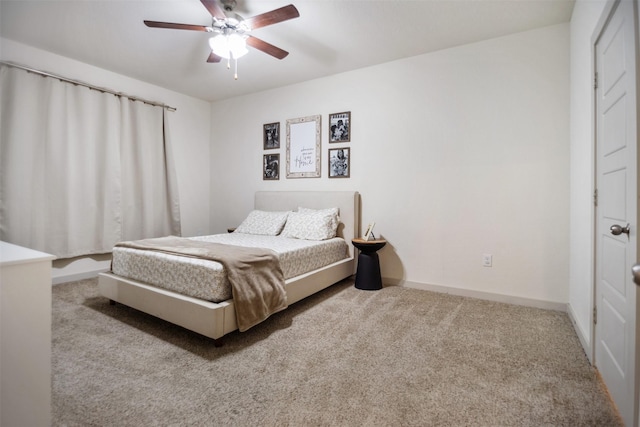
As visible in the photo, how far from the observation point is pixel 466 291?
3.03 m

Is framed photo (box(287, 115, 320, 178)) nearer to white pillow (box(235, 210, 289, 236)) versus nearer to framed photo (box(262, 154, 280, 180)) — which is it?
framed photo (box(262, 154, 280, 180))

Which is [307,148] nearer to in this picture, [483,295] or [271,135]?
[271,135]

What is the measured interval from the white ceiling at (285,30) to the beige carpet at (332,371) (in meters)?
2.54

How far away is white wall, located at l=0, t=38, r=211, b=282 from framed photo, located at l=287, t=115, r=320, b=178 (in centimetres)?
169

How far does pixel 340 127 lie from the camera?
3.72 m

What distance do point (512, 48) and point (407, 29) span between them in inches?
40.2

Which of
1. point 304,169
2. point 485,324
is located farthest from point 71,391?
point 304,169

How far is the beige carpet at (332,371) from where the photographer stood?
1.35 meters

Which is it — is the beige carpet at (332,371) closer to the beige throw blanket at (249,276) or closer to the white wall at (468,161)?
the beige throw blanket at (249,276)

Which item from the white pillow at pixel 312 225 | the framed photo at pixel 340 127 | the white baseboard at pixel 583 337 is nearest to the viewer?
the white baseboard at pixel 583 337

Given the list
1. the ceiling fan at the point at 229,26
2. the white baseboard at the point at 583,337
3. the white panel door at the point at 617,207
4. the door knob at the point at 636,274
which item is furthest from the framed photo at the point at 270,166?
the door knob at the point at 636,274

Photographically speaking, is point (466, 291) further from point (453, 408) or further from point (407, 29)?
point (407, 29)

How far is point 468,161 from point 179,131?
13.2 feet

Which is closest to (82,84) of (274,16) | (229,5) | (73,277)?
(73,277)
